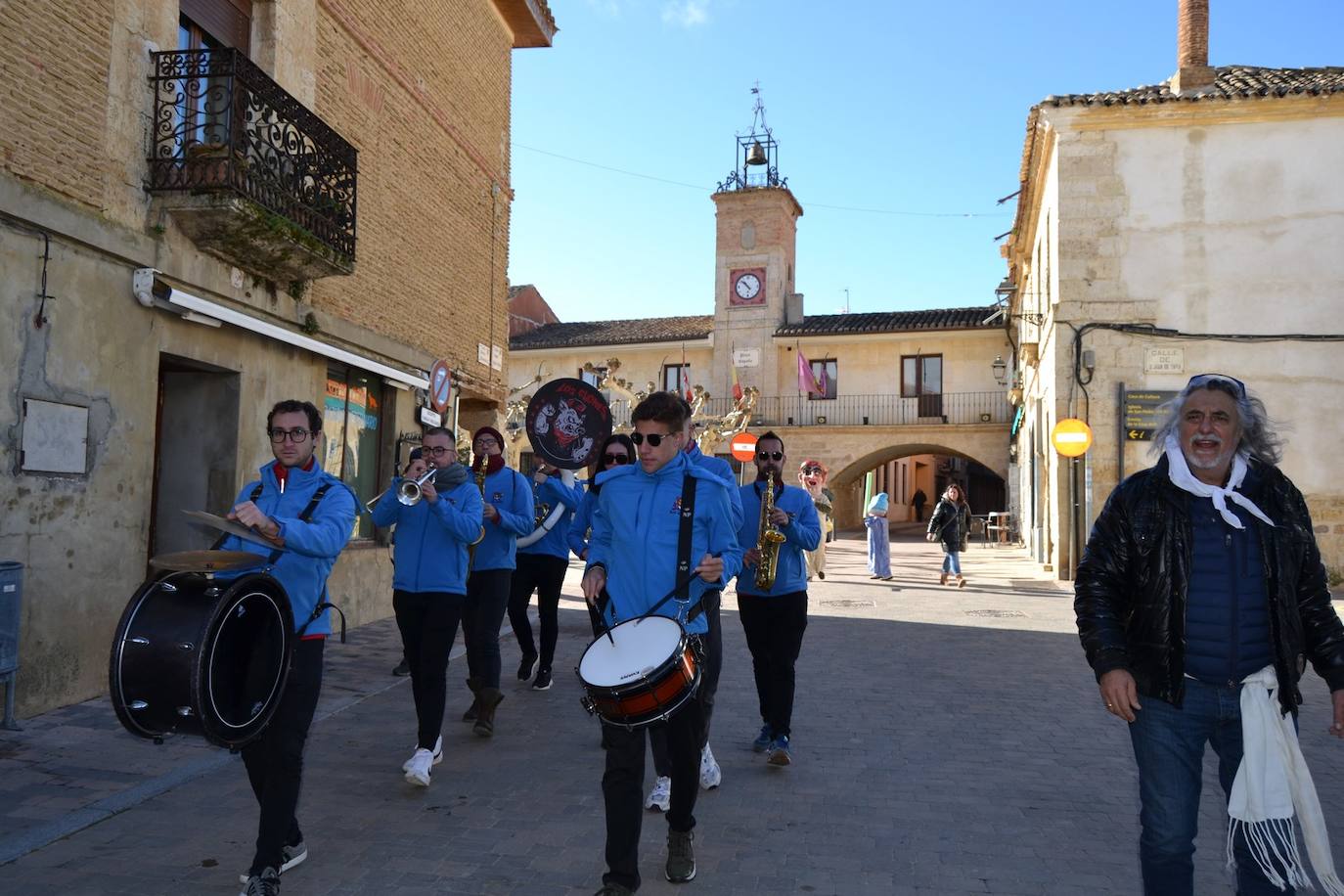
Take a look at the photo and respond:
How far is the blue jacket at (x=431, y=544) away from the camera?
555 centimetres

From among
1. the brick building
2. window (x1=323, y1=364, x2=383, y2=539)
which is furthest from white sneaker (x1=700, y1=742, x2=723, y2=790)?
window (x1=323, y1=364, x2=383, y2=539)

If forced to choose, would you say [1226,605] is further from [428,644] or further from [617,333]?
[617,333]

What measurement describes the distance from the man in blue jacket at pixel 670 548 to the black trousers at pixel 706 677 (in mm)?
123

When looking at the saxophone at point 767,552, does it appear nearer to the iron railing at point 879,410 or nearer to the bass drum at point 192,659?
the bass drum at point 192,659

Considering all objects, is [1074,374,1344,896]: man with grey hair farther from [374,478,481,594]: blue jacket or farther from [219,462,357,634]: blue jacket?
[374,478,481,594]: blue jacket

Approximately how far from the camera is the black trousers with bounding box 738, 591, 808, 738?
6.05m

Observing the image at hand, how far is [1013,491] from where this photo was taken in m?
33.3

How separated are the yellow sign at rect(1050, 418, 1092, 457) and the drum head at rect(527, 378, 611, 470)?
35.5ft

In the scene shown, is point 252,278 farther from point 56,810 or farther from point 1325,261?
point 1325,261

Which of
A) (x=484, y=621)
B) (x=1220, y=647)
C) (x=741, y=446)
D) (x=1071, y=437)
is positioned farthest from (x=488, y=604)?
(x=741, y=446)

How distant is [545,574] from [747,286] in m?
33.0

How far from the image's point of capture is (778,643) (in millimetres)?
6086

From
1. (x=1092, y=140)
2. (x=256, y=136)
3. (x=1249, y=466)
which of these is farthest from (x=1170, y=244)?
(x=1249, y=466)

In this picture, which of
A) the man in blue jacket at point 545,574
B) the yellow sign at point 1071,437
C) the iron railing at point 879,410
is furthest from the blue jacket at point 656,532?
the iron railing at point 879,410
